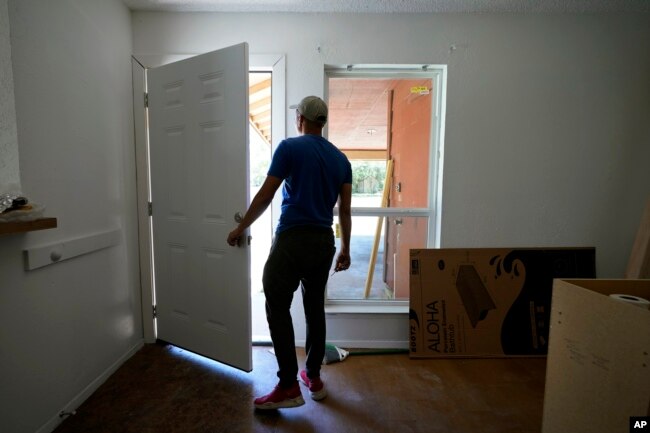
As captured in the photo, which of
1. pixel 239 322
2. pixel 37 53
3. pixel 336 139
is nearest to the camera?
pixel 37 53

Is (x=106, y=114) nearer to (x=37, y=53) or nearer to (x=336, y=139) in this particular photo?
(x=37, y=53)

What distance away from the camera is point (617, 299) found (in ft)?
3.07

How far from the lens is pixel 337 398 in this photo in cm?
171

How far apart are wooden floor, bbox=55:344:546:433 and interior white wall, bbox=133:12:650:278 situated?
90cm

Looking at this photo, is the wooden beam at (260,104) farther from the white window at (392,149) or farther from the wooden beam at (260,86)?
the white window at (392,149)

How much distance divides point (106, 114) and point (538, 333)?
324 cm

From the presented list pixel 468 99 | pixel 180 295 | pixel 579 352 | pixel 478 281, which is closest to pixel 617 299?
pixel 579 352

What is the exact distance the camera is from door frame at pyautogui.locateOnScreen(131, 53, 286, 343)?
2092 mm

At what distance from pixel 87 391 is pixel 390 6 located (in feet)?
9.82

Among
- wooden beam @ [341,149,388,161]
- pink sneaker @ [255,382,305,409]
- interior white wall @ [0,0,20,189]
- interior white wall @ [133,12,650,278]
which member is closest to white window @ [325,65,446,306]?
wooden beam @ [341,149,388,161]

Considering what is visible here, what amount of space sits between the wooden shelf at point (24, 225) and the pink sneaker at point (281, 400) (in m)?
1.27

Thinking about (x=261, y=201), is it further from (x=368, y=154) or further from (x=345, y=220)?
(x=368, y=154)

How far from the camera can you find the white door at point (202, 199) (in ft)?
5.79

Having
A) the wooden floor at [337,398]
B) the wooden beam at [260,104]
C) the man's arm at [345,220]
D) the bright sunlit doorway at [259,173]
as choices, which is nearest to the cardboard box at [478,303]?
the wooden floor at [337,398]
